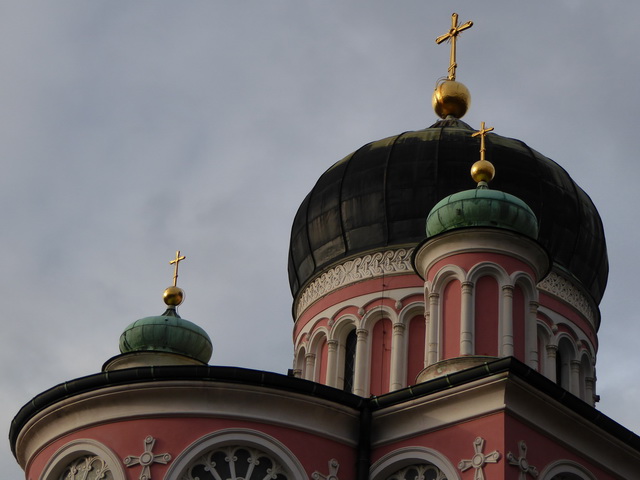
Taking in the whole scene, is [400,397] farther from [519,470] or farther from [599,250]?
[599,250]

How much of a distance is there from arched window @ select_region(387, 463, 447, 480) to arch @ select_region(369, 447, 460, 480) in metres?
0.05

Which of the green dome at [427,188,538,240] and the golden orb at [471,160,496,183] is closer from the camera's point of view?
the green dome at [427,188,538,240]

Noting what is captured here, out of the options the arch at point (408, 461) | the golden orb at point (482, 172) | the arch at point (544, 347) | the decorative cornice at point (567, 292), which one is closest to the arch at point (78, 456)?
the arch at point (408, 461)

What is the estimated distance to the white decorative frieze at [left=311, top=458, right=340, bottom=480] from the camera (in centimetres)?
1884

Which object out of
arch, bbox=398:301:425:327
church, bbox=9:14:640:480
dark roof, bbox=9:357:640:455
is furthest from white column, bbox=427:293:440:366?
arch, bbox=398:301:425:327

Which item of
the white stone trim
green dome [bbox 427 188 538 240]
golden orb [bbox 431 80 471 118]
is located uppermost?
golden orb [bbox 431 80 471 118]

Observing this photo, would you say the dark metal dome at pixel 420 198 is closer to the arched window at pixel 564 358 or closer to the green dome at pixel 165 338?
the arched window at pixel 564 358

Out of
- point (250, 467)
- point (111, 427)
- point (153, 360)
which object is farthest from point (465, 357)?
point (153, 360)

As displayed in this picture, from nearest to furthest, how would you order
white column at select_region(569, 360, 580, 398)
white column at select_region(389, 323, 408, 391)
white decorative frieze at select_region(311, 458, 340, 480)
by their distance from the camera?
1. white decorative frieze at select_region(311, 458, 340, 480)
2. white column at select_region(389, 323, 408, 391)
3. white column at select_region(569, 360, 580, 398)

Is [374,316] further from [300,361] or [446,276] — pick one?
[446,276]

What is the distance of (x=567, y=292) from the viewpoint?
24.9 meters

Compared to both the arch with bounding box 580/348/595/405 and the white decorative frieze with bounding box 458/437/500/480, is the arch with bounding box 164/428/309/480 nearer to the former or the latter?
the white decorative frieze with bounding box 458/437/500/480

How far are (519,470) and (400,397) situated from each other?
1.98m

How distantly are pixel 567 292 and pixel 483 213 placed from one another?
446 centimetres
